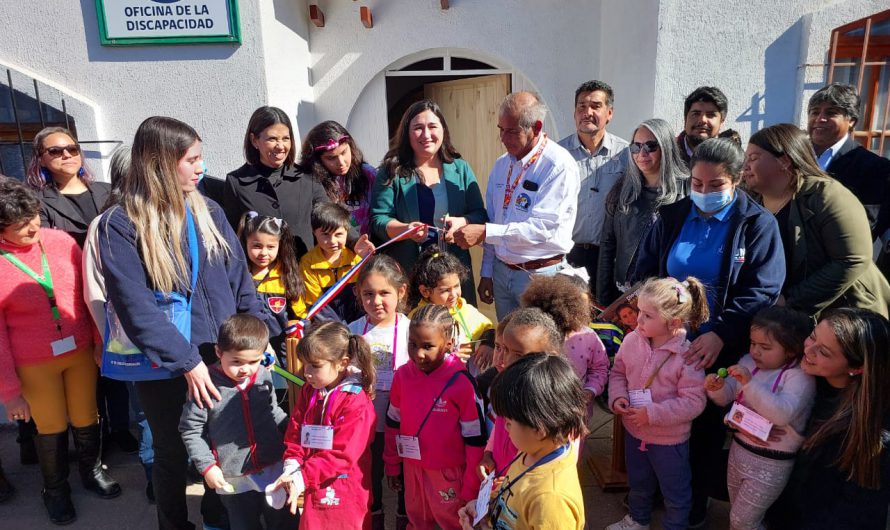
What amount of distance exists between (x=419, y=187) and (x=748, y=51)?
3.37m

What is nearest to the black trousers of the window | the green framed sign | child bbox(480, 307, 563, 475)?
child bbox(480, 307, 563, 475)

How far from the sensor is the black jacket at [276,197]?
3516 millimetres

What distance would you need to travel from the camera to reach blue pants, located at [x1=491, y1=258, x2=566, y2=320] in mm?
3351

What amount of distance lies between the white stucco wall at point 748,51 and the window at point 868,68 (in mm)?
121

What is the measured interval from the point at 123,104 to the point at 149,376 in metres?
3.82

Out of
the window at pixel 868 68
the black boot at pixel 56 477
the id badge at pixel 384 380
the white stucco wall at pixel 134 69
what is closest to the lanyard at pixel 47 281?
the black boot at pixel 56 477

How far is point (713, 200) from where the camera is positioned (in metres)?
2.58

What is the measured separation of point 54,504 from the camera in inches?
126

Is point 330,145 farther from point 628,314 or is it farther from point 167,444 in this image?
point 628,314

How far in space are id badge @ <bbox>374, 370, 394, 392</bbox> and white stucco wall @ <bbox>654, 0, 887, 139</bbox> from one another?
3553mm

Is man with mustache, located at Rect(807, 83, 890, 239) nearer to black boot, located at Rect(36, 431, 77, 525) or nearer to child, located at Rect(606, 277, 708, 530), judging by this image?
child, located at Rect(606, 277, 708, 530)

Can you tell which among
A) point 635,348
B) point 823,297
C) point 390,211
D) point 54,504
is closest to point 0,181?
point 54,504

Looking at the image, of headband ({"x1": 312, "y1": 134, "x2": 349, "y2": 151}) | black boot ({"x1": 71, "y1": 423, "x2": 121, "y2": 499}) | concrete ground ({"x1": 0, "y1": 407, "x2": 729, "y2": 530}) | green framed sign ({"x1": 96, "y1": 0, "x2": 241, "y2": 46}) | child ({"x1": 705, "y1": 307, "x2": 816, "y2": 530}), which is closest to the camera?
child ({"x1": 705, "y1": 307, "x2": 816, "y2": 530})

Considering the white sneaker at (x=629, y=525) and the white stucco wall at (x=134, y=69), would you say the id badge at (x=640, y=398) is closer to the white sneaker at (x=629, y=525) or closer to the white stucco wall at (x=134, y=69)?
the white sneaker at (x=629, y=525)
